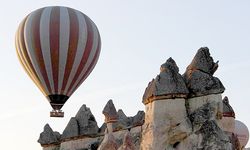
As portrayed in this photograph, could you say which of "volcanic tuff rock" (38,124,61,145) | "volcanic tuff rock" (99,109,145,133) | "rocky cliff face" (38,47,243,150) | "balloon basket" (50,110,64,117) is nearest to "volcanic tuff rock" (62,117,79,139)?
"balloon basket" (50,110,64,117)

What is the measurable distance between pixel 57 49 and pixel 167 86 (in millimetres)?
8817

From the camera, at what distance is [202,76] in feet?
34.3

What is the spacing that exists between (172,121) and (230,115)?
3.84 m

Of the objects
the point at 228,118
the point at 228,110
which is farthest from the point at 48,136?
Result: the point at 228,118

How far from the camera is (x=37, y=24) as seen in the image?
19016mm

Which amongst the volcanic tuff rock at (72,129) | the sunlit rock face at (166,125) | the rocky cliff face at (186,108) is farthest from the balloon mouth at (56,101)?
the sunlit rock face at (166,125)

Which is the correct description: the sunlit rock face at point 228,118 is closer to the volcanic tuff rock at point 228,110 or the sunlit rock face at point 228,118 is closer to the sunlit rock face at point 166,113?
the volcanic tuff rock at point 228,110

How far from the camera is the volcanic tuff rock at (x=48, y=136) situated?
65.6 ft

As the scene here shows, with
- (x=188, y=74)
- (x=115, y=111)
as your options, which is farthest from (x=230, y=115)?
(x=115, y=111)

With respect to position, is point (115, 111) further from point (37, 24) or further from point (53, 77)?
point (37, 24)

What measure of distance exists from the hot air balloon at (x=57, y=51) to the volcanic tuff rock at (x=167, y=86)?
8349mm

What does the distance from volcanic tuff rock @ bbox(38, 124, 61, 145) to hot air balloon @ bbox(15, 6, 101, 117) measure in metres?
1.34

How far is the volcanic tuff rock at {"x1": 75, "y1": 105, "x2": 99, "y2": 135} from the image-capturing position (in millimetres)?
19000

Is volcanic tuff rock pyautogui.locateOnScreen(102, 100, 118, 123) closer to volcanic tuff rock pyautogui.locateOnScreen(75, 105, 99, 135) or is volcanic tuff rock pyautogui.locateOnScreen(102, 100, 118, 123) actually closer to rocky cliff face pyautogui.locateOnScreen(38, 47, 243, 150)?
volcanic tuff rock pyautogui.locateOnScreen(75, 105, 99, 135)
